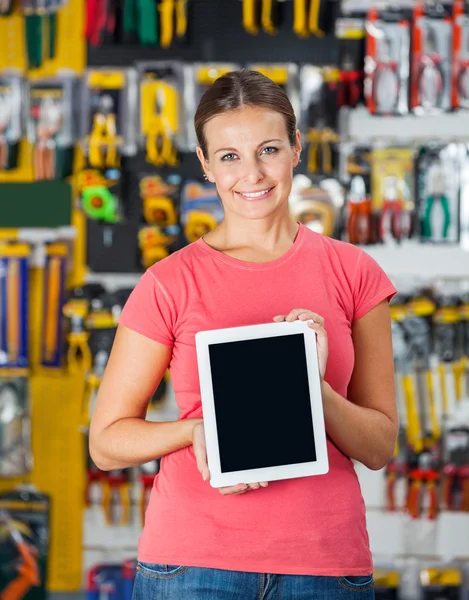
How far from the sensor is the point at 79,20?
11.7ft

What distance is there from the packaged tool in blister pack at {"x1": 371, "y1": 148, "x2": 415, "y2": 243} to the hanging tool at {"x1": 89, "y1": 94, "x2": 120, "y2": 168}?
1.04 metres

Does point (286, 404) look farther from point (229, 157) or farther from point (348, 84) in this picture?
point (348, 84)

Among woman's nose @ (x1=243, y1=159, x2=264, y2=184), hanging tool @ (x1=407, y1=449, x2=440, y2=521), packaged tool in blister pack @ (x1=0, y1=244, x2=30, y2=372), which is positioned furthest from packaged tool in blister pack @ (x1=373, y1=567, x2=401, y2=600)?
woman's nose @ (x1=243, y1=159, x2=264, y2=184)

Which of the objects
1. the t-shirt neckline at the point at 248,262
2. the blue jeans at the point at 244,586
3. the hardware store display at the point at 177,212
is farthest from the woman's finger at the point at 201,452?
the hardware store display at the point at 177,212

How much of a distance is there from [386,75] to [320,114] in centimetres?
30

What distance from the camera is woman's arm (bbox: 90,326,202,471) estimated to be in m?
1.36

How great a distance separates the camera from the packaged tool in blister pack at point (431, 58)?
11.3 ft

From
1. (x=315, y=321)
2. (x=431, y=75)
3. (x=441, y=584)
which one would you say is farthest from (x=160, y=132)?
(x=315, y=321)

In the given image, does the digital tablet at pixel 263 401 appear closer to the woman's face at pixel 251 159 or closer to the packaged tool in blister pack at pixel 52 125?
the woman's face at pixel 251 159

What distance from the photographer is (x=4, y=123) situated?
357 cm

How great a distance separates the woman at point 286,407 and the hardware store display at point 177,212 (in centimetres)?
200

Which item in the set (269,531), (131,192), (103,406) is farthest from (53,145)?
(269,531)

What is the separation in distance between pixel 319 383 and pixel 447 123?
8.09ft

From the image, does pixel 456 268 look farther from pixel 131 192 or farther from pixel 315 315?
pixel 315 315
